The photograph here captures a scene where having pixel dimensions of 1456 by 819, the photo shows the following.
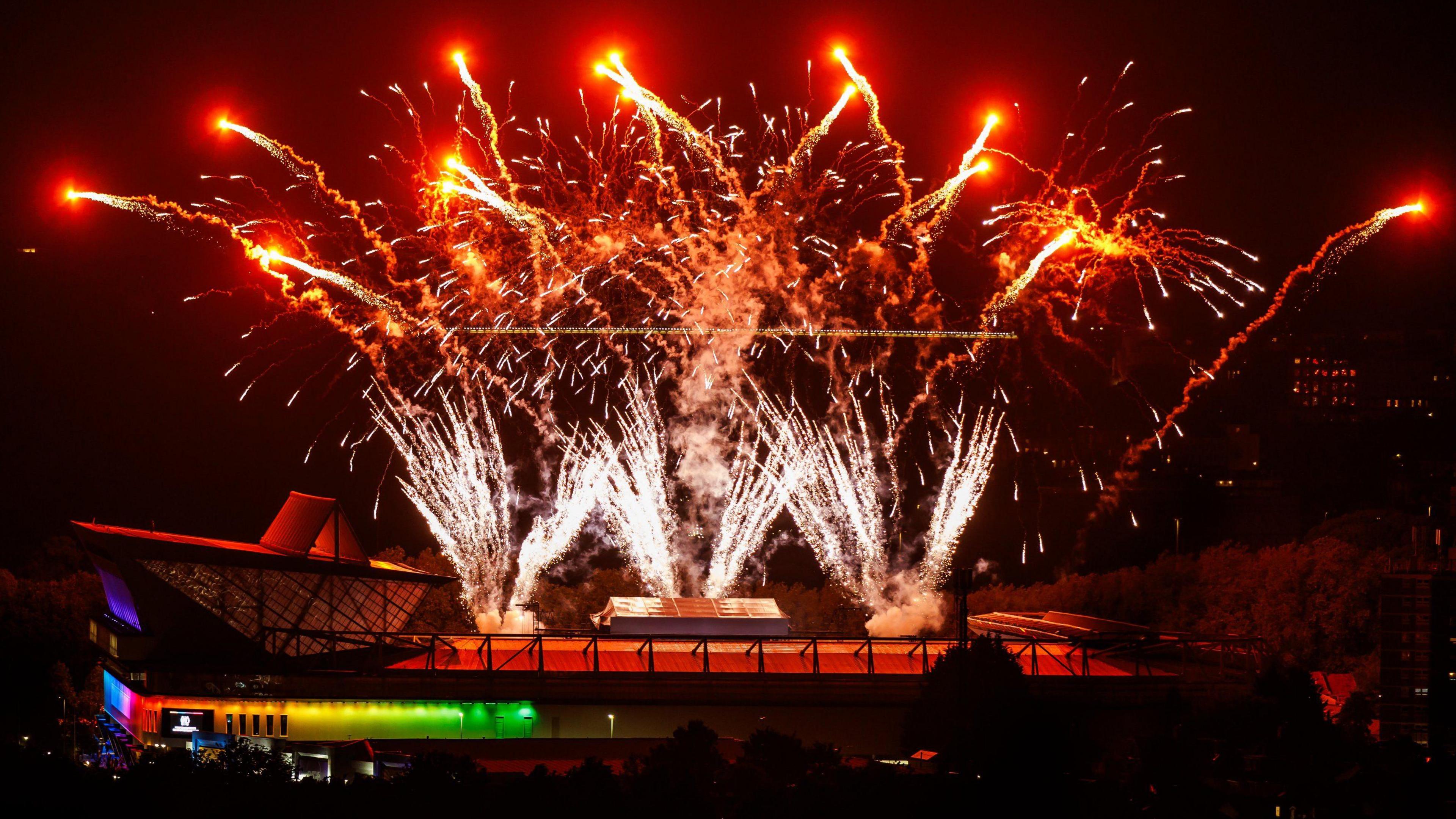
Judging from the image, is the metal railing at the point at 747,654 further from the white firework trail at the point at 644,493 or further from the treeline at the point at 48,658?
the white firework trail at the point at 644,493

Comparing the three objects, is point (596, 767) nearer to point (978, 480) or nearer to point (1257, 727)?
point (1257, 727)

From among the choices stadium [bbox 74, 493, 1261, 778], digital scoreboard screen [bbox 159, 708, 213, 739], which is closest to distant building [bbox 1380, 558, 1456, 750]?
stadium [bbox 74, 493, 1261, 778]

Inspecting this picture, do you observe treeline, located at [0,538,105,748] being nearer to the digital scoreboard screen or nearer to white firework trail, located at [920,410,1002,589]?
the digital scoreboard screen

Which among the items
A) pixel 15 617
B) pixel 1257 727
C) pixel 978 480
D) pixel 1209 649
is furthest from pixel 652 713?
pixel 978 480

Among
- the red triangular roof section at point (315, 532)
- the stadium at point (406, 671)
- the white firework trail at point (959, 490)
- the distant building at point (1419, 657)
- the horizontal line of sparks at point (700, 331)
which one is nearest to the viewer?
the stadium at point (406, 671)

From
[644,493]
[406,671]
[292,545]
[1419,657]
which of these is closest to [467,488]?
[644,493]

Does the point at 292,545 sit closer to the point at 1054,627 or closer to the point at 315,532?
the point at 315,532

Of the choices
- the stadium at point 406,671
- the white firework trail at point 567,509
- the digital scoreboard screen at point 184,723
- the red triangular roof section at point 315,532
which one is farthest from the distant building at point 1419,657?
the digital scoreboard screen at point 184,723
